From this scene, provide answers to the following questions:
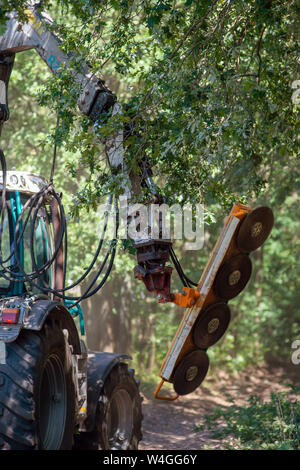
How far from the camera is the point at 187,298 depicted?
5844 millimetres

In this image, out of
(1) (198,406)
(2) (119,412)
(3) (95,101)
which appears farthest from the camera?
(1) (198,406)

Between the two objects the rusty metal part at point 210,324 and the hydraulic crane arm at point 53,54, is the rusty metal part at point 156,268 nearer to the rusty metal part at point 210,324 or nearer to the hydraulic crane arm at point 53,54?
the rusty metal part at point 210,324

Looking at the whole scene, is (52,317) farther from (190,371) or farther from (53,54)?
(53,54)

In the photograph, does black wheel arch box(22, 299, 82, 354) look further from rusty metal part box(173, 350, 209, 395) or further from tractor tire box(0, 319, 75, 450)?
rusty metal part box(173, 350, 209, 395)

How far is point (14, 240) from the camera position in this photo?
6.05 metres

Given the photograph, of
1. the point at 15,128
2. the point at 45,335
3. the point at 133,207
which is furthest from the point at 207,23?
the point at 15,128

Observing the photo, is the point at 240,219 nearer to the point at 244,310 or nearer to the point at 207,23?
the point at 207,23

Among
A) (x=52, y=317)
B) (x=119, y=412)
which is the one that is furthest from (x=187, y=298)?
(x=119, y=412)

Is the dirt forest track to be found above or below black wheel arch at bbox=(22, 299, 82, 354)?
below

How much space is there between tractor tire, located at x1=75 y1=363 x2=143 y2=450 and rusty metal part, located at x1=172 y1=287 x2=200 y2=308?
6.27ft

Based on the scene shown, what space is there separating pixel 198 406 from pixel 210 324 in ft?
27.1

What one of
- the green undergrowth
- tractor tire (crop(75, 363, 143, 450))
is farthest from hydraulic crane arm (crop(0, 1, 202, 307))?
the green undergrowth

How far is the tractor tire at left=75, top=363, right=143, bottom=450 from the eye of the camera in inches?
280

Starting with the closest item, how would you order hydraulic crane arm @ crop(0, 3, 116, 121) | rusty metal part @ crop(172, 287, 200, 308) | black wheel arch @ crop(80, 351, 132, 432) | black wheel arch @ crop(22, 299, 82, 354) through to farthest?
1. black wheel arch @ crop(22, 299, 82, 354)
2. rusty metal part @ crop(172, 287, 200, 308)
3. hydraulic crane arm @ crop(0, 3, 116, 121)
4. black wheel arch @ crop(80, 351, 132, 432)
